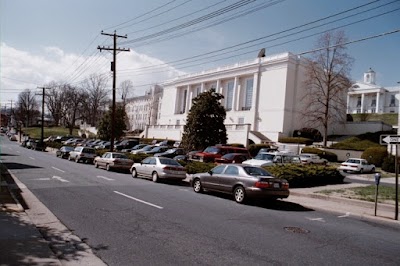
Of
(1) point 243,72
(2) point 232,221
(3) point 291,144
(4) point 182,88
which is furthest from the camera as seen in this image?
(4) point 182,88

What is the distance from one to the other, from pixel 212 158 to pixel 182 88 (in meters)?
55.5

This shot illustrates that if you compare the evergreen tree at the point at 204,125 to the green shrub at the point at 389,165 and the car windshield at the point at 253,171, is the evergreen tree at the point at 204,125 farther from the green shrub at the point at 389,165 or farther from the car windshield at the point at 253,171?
the car windshield at the point at 253,171

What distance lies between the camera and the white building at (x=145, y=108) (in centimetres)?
12962

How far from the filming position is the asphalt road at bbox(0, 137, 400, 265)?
22.1 ft

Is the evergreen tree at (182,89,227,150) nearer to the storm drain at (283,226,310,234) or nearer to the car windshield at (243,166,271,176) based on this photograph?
the car windshield at (243,166,271,176)

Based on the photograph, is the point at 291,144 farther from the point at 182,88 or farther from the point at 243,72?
the point at 182,88

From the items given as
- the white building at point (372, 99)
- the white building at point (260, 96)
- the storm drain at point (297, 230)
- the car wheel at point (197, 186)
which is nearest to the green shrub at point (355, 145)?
the white building at point (260, 96)

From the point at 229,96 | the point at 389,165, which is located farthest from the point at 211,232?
the point at 229,96

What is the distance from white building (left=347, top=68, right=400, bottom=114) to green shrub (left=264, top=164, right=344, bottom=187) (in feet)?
235

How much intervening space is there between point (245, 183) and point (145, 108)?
422 feet

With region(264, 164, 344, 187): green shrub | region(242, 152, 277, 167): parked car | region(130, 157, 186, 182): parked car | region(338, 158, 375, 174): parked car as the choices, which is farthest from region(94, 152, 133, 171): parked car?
region(338, 158, 375, 174): parked car

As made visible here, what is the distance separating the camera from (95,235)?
7.80 metres

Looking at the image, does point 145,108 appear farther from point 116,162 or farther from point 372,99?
point 116,162

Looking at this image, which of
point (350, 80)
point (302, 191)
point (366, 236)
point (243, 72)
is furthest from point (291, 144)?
point (366, 236)
